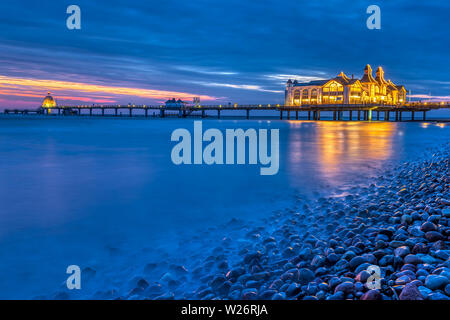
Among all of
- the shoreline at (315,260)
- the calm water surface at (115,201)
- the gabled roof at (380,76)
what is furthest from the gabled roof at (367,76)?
the shoreline at (315,260)

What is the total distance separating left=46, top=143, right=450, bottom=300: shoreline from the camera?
3.23m

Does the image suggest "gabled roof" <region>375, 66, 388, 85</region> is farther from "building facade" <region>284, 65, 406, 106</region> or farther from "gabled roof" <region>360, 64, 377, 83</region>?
"gabled roof" <region>360, 64, 377, 83</region>

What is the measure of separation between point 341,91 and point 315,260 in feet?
277

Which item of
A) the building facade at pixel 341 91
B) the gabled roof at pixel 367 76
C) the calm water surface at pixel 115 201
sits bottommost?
the calm water surface at pixel 115 201

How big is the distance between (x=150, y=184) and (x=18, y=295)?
6.21m

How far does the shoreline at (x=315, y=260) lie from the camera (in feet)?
10.6

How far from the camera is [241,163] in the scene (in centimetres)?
1388

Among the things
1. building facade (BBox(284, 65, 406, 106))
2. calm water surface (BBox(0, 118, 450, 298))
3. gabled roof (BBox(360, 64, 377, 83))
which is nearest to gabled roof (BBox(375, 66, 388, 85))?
building facade (BBox(284, 65, 406, 106))

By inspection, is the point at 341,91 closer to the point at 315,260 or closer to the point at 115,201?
the point at 115,201

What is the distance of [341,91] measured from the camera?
265ft

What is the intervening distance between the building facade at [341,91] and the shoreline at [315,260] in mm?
81173

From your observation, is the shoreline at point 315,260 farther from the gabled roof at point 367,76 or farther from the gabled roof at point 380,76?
the gabled roof at point 380,76

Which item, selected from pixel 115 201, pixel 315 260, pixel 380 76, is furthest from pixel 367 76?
pixel 315 260
